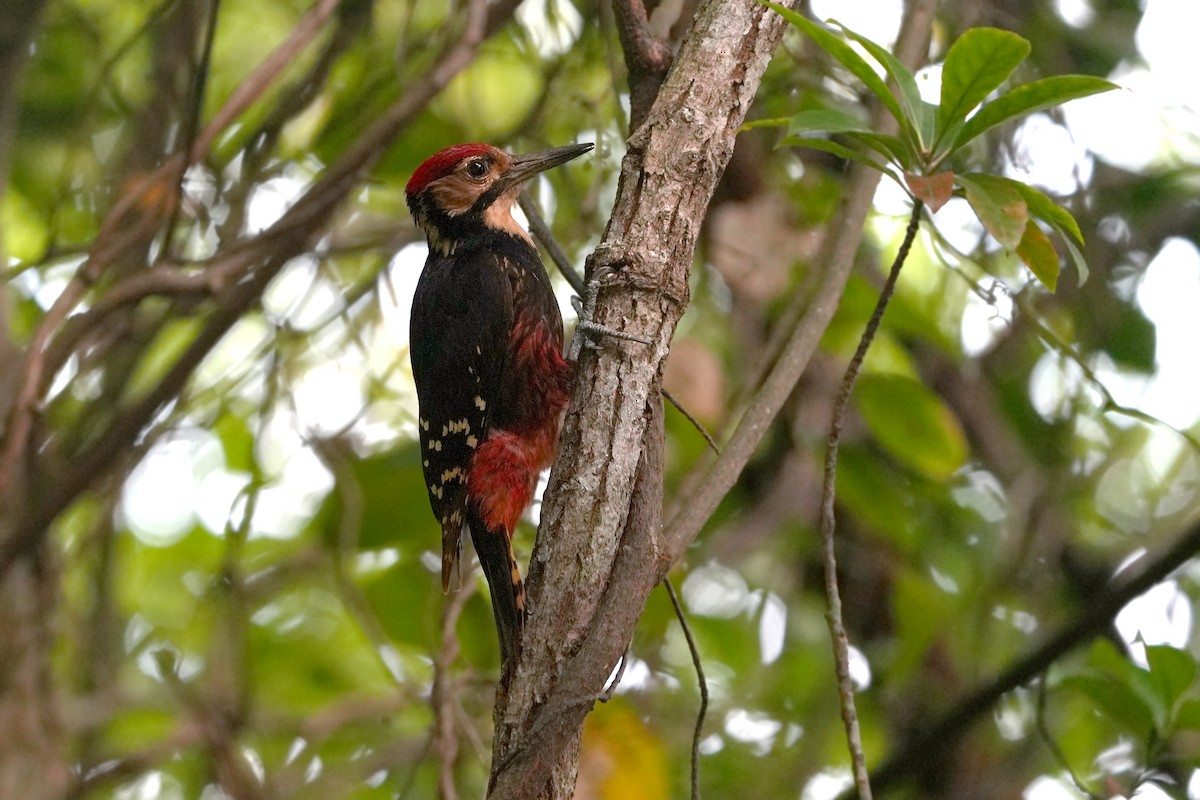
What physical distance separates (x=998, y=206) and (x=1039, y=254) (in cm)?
22

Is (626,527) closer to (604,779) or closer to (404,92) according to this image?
(604,779)

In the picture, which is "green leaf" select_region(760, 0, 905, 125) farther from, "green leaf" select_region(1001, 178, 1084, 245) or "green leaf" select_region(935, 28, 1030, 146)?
"green leaf" select_region(1001, 178, 1084, 245)

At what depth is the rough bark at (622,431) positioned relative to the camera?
174 cm

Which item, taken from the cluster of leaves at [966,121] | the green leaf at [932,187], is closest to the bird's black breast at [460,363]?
the cluster of leaves at [966,121]

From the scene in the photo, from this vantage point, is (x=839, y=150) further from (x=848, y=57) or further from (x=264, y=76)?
(x=264, y=76)

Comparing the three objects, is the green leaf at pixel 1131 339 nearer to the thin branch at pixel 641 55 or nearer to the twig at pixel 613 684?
the thin branch at pixel 641 55

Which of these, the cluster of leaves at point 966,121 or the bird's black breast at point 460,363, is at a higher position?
the cluster of leaves at point 966,121

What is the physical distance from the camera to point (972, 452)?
12.8ft

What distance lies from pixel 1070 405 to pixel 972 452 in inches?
17.3

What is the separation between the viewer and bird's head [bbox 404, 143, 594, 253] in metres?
3.12

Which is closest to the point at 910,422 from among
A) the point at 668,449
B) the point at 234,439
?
the point at 668,449

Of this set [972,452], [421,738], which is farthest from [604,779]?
[972,452]

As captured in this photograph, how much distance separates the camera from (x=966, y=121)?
1858 mm

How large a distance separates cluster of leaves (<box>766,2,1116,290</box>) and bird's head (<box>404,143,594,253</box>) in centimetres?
128
